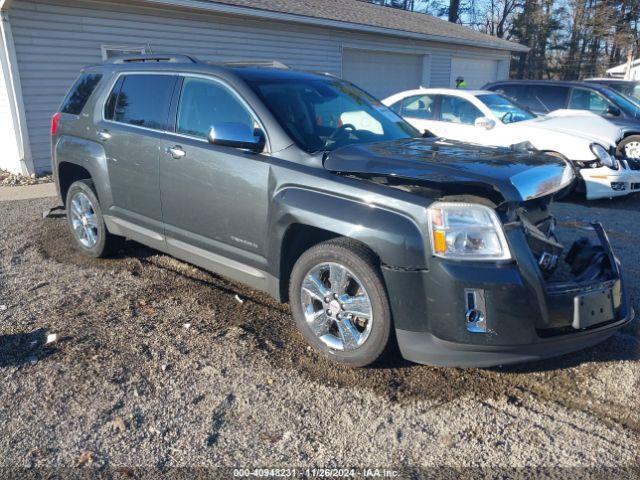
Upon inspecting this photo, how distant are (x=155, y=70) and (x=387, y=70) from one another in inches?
569

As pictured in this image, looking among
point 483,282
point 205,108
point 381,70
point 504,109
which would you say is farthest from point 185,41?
point 483,282

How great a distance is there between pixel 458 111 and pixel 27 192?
7.06 metres

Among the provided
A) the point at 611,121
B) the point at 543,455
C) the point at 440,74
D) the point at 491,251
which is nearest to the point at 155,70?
the point at 491,251

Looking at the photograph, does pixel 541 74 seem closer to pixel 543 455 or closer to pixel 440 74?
pixel 440 74

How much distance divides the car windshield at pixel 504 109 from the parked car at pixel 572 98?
5.93 feet

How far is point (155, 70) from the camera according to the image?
4738 millimetres

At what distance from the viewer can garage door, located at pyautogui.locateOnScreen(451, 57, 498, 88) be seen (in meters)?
21.7

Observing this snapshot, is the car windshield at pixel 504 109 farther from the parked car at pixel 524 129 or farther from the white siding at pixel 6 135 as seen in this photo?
the white siding at pixel 6 135

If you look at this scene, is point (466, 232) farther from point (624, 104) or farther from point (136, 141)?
point (624, 104)

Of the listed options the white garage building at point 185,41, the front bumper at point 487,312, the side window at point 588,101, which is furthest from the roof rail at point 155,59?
the side window at point 588,101

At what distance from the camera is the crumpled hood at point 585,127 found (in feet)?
27.2

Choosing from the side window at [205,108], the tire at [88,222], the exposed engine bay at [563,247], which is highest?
the side window at [205,108]

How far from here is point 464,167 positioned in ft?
10.9

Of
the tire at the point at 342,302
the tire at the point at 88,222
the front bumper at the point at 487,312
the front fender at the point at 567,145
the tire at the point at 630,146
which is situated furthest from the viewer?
the tire at the point at 630,146
